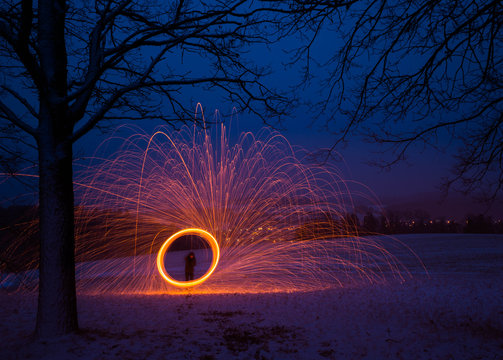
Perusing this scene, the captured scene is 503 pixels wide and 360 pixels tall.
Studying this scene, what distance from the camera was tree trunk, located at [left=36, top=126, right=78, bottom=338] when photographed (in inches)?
206

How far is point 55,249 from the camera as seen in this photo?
5.25m

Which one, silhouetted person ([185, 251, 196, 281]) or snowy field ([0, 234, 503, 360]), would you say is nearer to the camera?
snowy field ([0, 234, 503, 360])

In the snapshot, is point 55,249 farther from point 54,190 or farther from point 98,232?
point 98,232

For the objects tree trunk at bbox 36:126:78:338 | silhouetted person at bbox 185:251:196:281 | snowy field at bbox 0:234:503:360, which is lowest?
snowy field at bbox 0:234:503:360

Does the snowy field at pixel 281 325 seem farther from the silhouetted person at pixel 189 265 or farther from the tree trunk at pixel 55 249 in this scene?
the silhouetted person at pixel 189 265

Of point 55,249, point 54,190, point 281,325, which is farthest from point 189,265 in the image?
point 54,190

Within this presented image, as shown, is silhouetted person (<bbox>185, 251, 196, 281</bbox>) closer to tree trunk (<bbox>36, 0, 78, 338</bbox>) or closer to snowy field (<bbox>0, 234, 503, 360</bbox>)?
snowy field (<bbox>0, 234, 503, 360</bbox>)

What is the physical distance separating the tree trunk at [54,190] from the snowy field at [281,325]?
469 millimetres

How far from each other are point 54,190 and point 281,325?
16.8 feet

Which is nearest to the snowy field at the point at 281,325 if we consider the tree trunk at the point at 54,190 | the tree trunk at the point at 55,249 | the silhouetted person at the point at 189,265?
the tree trunk at the point at 55,249

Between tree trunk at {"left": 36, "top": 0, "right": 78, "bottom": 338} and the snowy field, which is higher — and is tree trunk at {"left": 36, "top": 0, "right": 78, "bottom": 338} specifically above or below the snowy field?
above

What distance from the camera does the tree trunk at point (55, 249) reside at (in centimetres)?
524

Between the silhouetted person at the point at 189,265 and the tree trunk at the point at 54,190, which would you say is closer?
the tree trunk at the point at 54,190

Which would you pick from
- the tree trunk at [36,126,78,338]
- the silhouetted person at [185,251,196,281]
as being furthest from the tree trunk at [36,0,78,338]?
the silhouetted person at [185,251,196,281]
